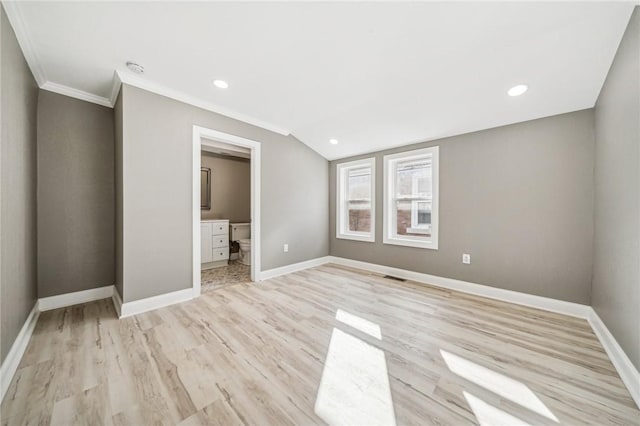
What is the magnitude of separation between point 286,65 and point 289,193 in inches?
81.0

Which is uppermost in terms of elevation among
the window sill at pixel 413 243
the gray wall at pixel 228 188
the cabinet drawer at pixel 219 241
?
the gray wall at pixel 228 188

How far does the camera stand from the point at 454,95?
2.45 meters

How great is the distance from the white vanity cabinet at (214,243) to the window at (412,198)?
2.94 metres

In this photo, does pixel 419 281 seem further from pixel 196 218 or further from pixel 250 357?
pixel 196 218

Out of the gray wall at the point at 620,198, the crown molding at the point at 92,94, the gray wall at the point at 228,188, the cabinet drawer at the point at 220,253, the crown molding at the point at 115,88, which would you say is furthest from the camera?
the gray wall at the point at 228,188

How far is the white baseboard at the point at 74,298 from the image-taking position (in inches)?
97.3

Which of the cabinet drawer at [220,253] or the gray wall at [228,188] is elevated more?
the gray wall at [228,188]

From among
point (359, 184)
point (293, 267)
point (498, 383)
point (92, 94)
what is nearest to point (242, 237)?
point (293, 267)

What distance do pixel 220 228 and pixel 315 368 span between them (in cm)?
342

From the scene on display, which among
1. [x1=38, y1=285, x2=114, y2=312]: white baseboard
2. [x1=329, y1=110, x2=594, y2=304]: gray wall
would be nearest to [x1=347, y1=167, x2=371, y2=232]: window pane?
[x1=329, y1=110, x2=594, y2=304]: gray wall

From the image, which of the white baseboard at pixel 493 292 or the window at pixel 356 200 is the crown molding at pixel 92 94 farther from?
the white baseboard at pixel 493 292

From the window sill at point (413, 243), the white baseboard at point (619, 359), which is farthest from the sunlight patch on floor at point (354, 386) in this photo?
the window sill at point (413, 243)

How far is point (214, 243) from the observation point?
14.0 feet

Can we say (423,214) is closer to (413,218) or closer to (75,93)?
(413,218)
